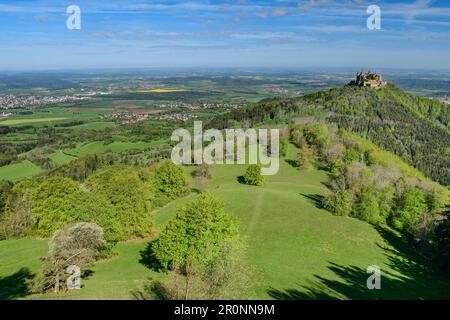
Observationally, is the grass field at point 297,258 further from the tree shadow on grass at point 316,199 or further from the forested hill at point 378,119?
the forested hill at point 378,119

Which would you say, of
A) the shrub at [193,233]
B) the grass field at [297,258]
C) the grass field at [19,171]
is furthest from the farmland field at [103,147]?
the shrub at [193,233]

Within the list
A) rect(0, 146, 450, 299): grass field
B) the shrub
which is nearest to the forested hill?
rect(0, 146, 450, 299): grass field

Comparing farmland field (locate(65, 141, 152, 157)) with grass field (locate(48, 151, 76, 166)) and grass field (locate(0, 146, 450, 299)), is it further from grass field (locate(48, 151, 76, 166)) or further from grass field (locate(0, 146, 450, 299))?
grass field (locate(0, 146, 450, 299))

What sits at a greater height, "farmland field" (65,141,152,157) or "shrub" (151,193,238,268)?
"shrub" (151,193,238,268)

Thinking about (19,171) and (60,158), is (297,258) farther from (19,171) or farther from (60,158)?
(60,158)

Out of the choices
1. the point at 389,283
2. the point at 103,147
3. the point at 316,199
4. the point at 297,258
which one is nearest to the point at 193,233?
the point at 297,258
